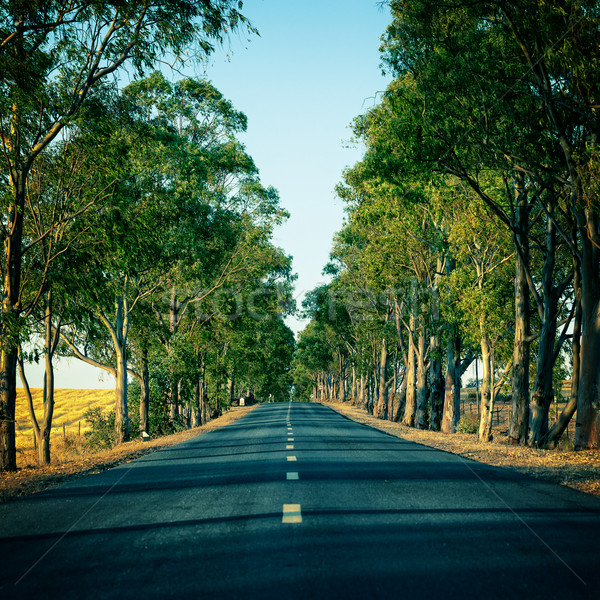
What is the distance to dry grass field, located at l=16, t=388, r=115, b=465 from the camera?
152 feet

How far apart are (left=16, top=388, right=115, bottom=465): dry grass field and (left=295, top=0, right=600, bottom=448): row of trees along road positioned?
84.8 feet

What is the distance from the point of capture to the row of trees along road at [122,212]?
13.1 meters

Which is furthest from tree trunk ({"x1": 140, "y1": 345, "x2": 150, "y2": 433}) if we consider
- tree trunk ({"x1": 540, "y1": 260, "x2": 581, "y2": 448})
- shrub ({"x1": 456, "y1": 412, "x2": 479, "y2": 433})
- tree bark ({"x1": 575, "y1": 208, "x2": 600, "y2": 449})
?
tree bark ({"x1": 575, "y1": 208, "x2": 600, "y2": 449})

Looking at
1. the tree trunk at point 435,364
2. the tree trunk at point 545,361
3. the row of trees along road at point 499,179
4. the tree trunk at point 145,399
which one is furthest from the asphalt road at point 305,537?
the tree trunk at point 145,399

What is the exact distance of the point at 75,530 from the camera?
6523 millimetres

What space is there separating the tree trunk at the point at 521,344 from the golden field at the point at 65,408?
34.7 metres

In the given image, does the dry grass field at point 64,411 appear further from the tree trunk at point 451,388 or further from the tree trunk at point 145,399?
the tree trunk at point 451,388

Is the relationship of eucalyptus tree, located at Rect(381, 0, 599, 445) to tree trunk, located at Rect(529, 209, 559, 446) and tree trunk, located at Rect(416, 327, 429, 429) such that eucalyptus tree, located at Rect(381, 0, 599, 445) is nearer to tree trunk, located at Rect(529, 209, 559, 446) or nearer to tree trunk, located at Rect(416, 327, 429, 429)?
tree trunk, located at Rect(529, 209, 559, 446)

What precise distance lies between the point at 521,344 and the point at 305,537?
51.7 feet

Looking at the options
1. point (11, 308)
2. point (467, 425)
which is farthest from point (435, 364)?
point (11, 308)

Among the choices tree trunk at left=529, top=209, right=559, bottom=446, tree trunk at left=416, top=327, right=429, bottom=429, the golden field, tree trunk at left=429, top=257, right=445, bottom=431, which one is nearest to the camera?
tree trunk at left=529, top=209, right=559, bottom=446

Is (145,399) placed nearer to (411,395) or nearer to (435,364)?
(411,395)

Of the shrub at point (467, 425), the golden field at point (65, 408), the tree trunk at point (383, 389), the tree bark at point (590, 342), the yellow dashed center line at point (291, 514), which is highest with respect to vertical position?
the tree bark at point (590, 342)

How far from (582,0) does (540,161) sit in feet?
15.0
